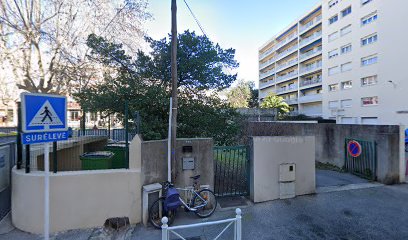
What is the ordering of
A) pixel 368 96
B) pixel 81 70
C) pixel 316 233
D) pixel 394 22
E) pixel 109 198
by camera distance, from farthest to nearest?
pixel 368 96
pixel 394 22
pixel 81 70
pixel 109 198
pixel 316 233

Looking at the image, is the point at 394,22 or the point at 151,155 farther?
the point at 394,22

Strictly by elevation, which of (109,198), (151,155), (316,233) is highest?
(151,155)

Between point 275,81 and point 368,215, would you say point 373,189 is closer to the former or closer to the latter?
point 368,215

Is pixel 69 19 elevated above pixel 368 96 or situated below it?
above

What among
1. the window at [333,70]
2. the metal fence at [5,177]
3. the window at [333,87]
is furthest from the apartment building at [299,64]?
the metal fence at [5,177]

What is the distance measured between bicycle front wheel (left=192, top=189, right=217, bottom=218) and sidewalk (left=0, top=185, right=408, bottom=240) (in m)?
0.16

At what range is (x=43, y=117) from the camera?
300 centimetres

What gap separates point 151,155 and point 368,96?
2546cm

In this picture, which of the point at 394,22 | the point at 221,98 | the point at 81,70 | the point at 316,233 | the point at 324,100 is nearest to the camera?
the point at 316,233

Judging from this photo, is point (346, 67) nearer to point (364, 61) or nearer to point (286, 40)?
point (364, 61)

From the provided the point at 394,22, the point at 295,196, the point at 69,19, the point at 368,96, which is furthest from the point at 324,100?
the point at 69,19

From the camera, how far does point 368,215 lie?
185 inches

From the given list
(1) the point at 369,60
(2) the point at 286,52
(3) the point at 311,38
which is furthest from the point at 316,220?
(2) the point at 286,52

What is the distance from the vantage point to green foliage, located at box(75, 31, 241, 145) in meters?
6.43
